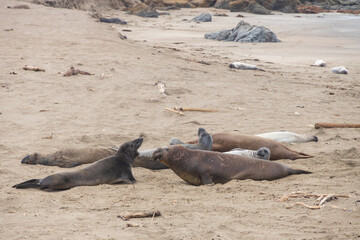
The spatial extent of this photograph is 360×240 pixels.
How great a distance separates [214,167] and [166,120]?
3.12m

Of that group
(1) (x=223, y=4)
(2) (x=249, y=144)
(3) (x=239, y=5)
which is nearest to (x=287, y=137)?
(2) (x=249, y=144)

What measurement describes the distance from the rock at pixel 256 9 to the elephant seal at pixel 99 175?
3339 cm

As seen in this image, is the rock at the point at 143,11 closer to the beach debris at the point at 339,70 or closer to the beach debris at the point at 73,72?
the beach debris at the point at 339,70

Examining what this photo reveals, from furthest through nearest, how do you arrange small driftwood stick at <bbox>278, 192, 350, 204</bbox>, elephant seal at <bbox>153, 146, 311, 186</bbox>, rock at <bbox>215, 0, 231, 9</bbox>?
rock at <bbox>215, 0, 231, 9</bbox> → elephant seal at <bbox>153, 146, 311, 186</bbox> → small driftwood stick at <bbox>278, 192, 350, 204</bbox>

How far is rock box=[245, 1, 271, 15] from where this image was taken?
3770 cm

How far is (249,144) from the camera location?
6523mm

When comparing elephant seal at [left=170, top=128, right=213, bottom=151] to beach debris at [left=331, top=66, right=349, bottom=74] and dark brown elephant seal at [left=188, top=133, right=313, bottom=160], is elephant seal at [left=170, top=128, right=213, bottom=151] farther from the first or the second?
beach debris at [left=331, top=66, right=349, bottom=74]

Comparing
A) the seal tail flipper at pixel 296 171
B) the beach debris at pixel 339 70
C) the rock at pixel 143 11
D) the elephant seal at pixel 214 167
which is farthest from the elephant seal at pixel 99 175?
the rock at pixel 143 11

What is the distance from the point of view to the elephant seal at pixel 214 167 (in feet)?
17.4

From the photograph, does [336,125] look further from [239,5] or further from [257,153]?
[239,5]

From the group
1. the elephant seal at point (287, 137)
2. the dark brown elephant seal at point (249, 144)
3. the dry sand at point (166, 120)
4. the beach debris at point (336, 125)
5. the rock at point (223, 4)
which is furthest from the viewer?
the rock at point (223, 4)

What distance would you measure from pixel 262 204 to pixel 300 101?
21.5 feet

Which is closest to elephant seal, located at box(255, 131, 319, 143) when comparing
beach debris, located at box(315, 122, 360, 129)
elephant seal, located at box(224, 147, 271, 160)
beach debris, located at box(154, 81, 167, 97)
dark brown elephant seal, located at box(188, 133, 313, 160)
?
dark brown elephant seal, located at box(188, 133, 313, 160)

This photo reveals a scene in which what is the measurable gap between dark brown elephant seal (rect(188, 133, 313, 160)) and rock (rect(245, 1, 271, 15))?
32.5m
